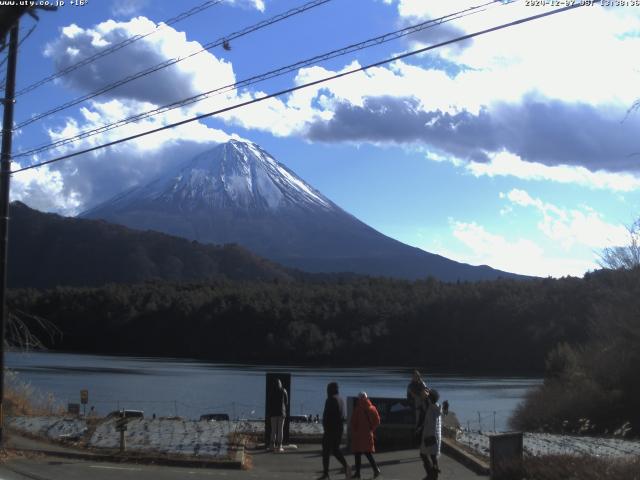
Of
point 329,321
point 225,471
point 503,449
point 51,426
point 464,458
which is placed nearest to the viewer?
point 503,449

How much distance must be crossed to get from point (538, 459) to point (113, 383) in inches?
1889

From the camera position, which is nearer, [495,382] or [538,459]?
[538,459]

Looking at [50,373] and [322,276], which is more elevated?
[322,276]

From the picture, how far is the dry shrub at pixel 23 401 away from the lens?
21.2m

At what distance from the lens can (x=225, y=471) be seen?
13711 mm

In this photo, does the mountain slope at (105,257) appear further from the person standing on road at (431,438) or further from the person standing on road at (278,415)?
the person standing on road at (431,438)

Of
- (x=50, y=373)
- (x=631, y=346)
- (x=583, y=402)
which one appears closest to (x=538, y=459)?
(x=583, y=402)

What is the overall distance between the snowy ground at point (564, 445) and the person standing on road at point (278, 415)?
11.2ft

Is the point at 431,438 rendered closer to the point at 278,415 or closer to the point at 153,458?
the point at 278,415

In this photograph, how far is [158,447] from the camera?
16.0 m

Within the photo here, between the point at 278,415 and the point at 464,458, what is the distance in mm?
3444

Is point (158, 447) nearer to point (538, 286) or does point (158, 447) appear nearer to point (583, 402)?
point (583, 402)

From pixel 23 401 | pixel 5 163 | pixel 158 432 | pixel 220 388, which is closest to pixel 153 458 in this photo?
pixel 158 432

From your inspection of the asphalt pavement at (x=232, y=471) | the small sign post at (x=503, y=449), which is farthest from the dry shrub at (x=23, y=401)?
the small sign post at (x=503, y=449)
